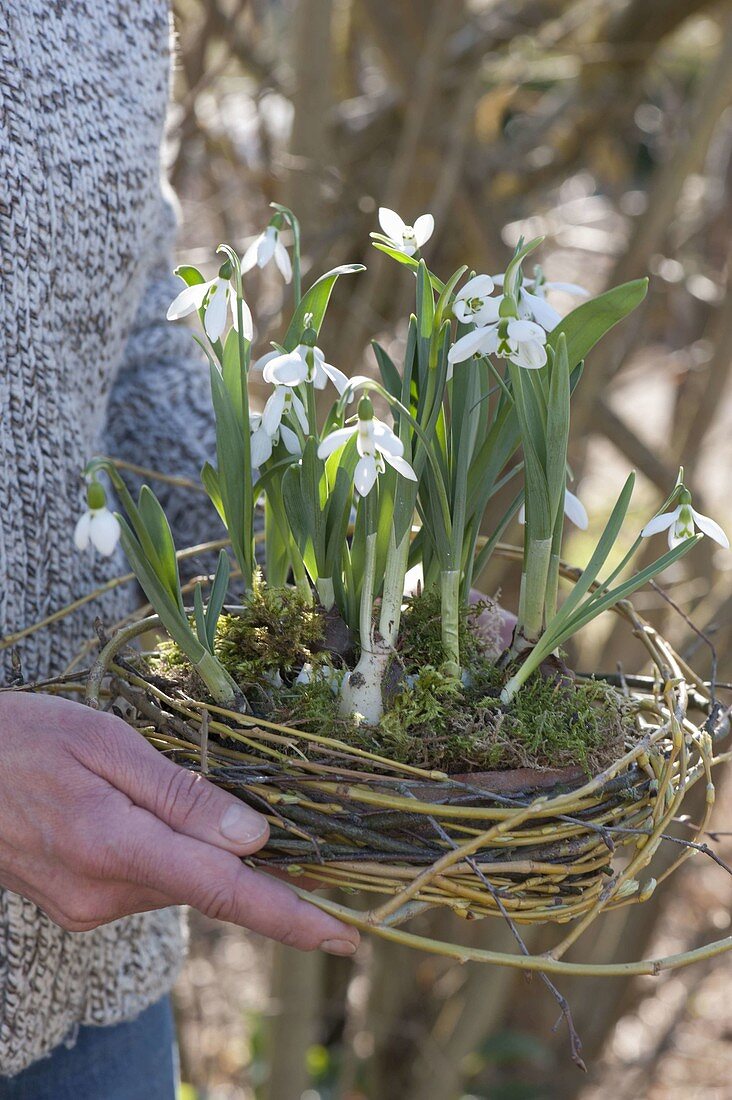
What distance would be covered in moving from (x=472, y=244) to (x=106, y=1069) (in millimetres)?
1235

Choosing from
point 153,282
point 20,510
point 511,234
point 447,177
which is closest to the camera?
point 20,510

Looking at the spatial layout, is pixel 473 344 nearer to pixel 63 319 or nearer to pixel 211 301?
pixel 211 301

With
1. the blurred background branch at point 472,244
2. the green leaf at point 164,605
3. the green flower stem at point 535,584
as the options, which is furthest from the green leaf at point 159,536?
the blurred background branch at point 472,244

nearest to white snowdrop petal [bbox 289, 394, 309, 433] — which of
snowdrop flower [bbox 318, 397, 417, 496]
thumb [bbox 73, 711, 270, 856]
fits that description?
snowdrop flower [bbox 318, 397, 417, 496]

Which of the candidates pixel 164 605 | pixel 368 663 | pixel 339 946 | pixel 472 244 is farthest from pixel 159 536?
pixel 472 244

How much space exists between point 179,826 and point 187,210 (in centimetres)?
194

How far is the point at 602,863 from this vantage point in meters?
0.58

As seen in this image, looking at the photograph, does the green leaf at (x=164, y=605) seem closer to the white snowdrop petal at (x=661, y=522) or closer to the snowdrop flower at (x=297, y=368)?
the snowdrop flower at (x=297, y=368)

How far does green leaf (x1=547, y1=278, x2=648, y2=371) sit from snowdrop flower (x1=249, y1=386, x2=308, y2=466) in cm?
15

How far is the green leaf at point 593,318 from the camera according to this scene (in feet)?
1.93

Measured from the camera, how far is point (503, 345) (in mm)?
536

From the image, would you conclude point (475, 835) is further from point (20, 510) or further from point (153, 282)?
point (153, 282)

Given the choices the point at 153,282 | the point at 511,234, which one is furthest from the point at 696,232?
the point at 153,282

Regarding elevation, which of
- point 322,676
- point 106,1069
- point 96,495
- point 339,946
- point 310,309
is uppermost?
point 310,309
